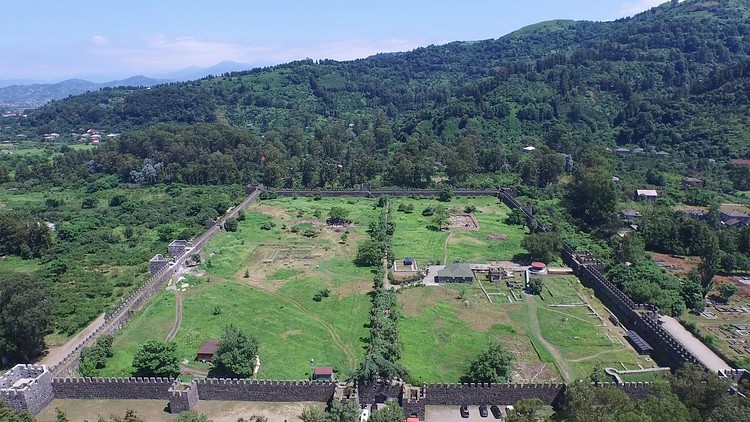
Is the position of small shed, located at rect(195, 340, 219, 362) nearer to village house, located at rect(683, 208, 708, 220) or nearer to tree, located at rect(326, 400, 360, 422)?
tree, located at rect(326, 400, 360, 422)

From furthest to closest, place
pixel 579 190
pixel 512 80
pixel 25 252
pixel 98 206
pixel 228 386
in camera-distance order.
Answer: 1. pixel 512 80
2. pixel 98 206
3. pixel 579 190
4. pixel 25 252
5. pixel 228 386

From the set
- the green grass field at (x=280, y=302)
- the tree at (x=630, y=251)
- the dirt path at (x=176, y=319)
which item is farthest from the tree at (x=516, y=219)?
the dirt path at (x=176, y=319)

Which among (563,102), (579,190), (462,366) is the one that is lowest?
(462,366)

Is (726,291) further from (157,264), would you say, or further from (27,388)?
(157,264)

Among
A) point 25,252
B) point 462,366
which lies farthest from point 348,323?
point 25,252

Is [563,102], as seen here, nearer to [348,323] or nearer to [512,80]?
[512,80]

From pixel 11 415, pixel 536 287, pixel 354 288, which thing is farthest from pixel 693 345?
pixel 11 415

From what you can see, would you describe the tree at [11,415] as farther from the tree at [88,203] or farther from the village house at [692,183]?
the village house at [692,183]
